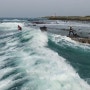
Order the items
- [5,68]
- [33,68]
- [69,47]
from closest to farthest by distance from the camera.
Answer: [33,68], [5,68], [69,47]

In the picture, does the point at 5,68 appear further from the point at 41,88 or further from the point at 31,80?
the point at 41,88

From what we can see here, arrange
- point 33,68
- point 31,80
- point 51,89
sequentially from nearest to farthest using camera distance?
point 51,89
point 31,80
point 33,68

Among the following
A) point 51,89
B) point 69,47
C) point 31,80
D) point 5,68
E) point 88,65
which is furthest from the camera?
point 69,47

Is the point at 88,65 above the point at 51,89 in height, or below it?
below

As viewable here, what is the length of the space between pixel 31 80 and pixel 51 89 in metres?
1.64

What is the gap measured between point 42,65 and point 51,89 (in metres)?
4.65

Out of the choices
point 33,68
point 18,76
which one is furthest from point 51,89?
point 33,68

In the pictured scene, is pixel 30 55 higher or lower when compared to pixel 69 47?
higher

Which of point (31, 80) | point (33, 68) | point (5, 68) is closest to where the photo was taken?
point (31, 80)

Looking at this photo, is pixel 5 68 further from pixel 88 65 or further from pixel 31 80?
pixel 88 65

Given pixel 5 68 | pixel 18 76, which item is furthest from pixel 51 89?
pixel 5 68

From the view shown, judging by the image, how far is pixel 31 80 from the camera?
13.3 metres

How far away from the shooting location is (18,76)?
14.4 metres

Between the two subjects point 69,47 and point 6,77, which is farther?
point 69,47
